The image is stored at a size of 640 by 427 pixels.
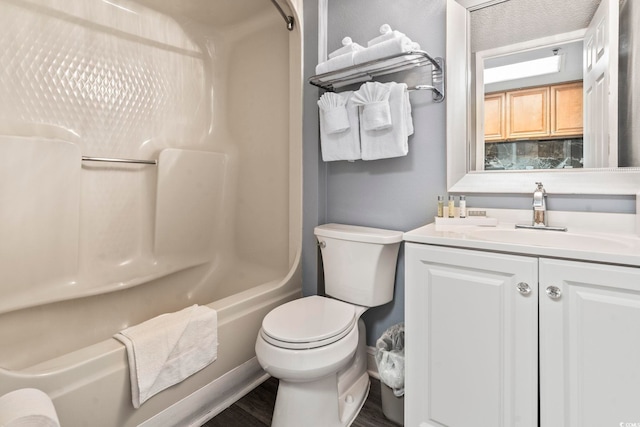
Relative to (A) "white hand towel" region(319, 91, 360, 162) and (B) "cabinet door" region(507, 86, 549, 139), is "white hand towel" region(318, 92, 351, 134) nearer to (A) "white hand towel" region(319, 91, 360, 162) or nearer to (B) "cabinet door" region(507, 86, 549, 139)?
(A) "white hand towel" region(319, 91, 360, 162)

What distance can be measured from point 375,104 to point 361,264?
2.54 ft

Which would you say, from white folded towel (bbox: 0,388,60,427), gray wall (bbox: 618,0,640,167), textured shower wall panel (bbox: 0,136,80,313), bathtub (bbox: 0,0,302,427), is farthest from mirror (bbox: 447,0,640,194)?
textured shower wall panel (bbox: 0,136,80,313)

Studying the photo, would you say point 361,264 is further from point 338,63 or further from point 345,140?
point 338,63

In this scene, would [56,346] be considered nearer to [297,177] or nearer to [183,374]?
[183,374]

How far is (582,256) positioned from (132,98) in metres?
2.24

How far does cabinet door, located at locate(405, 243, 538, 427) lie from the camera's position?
1.03 metres

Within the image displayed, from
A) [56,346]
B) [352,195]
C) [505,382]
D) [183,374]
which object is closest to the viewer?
[505,382]

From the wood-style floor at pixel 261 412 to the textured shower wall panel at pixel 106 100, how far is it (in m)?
0.91

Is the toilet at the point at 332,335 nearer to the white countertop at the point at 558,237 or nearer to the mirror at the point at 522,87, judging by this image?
the white countertop at the point at 558,237

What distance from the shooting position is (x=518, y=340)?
103 centimetres

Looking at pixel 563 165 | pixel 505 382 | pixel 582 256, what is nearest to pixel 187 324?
pixel 505 382

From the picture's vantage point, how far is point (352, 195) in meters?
1.92

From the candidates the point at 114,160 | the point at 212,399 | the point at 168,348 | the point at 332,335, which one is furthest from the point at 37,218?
the point at 332,335

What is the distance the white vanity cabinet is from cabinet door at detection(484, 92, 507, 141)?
0.73m
